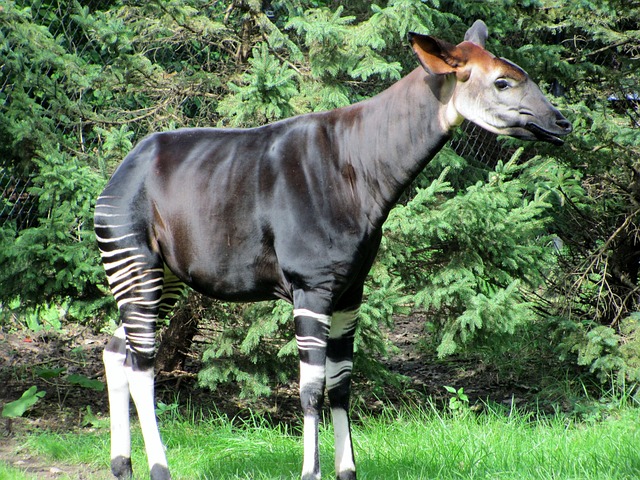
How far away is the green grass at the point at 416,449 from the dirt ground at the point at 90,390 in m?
0.20

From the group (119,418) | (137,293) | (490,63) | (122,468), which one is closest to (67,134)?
(137,293)

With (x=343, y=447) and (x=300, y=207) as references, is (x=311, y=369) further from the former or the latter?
(x=300, y=207)

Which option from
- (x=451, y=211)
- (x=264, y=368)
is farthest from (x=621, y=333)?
(x=264, y=368)

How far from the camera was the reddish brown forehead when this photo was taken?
2.92m

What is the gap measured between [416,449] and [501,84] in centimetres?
204

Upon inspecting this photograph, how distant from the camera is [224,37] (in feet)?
17.9

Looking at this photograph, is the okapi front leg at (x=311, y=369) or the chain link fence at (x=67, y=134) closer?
the okapi front leg at (x=311, y=369)

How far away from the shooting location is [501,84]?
2.92 m

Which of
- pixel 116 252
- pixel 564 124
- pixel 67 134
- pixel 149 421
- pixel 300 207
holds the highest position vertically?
pixel 564 124

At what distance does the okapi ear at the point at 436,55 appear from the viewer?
288cm

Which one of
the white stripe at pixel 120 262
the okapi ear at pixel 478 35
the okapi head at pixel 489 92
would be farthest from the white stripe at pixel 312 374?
the okapi ear at pixel 478 35

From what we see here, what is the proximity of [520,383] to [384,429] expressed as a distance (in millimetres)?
1905

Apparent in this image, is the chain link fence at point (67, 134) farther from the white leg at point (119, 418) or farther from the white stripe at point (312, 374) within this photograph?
the white stripe at point (312, 374)

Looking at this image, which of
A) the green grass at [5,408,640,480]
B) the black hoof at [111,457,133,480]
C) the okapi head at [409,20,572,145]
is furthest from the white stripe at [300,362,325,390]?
the okapi head at [409,20,572,145]
